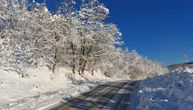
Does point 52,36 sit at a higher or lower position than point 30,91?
higher

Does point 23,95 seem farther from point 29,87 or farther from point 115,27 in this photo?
point 115,27

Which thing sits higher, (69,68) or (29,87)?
(69,68)

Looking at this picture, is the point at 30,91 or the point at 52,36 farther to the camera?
→ the point at 52,36

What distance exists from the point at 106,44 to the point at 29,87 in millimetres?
32452

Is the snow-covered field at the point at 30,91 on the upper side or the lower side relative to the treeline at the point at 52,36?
lower

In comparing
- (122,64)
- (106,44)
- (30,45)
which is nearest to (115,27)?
(106,44)

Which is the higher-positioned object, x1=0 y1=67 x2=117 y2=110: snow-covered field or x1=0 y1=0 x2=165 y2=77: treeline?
x1=0 y1=0 x2=165 y2=77: treeline

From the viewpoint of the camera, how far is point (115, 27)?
205 feet

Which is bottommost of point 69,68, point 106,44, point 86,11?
point 69,68

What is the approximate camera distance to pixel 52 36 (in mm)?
44219

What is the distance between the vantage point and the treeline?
28.7 meters

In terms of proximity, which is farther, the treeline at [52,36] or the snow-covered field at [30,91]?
the treeline at [52,36]

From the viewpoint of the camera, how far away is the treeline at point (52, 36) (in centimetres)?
2866

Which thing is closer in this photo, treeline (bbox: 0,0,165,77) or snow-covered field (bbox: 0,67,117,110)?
snow-covered field (bbox: 0,67,117,110)
